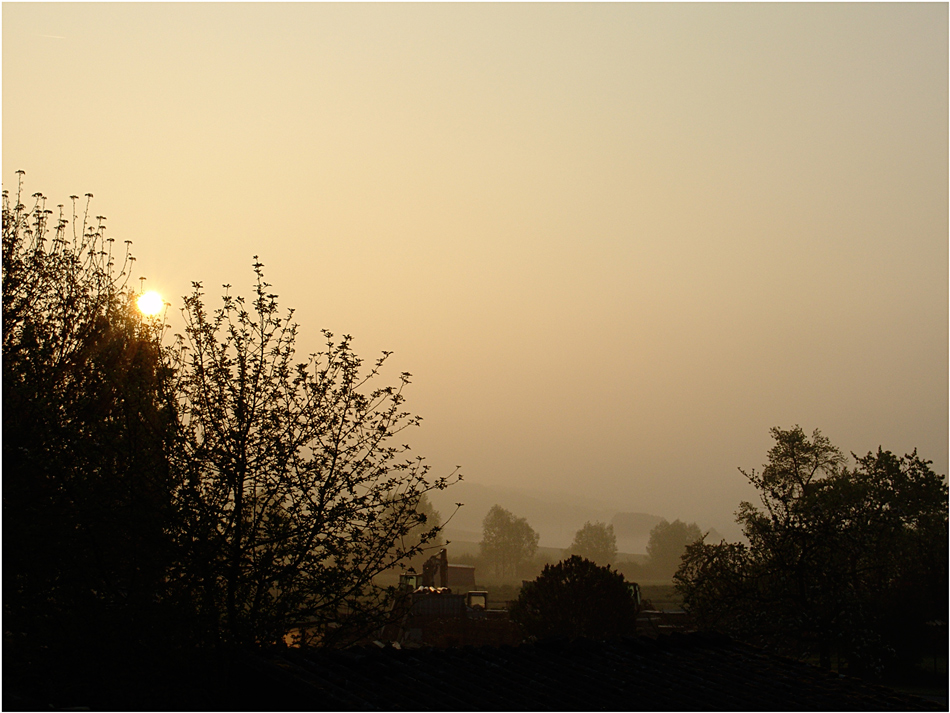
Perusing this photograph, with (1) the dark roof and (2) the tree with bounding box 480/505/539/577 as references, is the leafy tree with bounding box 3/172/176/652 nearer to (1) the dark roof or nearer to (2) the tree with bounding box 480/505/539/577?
(1) the dark roof

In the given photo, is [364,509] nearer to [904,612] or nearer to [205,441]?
[205,441]

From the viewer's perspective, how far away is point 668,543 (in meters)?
176

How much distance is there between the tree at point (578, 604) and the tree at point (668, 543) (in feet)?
453

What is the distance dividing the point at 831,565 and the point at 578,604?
13.4 meters

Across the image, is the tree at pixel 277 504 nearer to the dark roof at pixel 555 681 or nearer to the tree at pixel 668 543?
the dark roof at pixel 555 681

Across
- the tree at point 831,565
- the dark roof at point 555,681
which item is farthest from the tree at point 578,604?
the dark roof at point 555,681

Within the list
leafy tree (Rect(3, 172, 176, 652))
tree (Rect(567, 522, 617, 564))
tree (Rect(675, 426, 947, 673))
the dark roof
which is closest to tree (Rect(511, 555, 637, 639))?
tree (Rect(675, 426, 947, 673))

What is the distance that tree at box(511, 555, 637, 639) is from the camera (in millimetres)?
36375

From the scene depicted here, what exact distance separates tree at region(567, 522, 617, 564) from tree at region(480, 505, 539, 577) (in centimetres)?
1510

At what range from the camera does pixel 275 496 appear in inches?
488

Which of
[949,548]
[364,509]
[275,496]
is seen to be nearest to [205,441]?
[275,496]

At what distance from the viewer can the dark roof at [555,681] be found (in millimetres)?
8922

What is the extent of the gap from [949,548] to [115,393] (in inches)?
1429

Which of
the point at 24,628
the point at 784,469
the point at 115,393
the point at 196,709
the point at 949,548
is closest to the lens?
the point at 196,709
